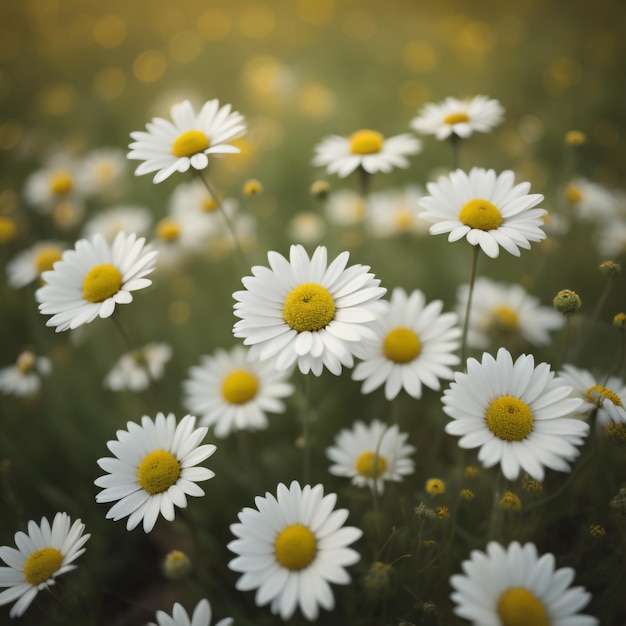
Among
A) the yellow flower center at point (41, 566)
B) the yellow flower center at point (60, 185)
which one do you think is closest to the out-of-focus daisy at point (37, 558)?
the yellow flower center at point (41, 566)

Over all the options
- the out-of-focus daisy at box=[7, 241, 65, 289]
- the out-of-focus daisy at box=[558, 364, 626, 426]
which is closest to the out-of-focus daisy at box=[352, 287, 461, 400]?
the out-of-focus daisy at box=[558, 364, 626, 426]

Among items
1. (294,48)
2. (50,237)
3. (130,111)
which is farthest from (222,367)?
(294,48)

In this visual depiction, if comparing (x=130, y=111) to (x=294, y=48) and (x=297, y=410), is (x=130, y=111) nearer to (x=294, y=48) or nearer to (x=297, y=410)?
(x=294, y=48)

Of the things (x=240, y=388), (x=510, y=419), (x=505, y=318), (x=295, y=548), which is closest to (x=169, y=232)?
(x=240, y=388)

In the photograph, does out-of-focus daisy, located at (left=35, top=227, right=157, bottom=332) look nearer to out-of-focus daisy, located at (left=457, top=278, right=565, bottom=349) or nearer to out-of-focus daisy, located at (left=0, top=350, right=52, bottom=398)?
out-of-focus daisy, located at (left=0, top=350, right=52, bottom=398)

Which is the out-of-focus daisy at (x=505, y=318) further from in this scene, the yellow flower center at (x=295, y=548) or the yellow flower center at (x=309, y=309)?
the yellow flower center at (x=295, y=548)

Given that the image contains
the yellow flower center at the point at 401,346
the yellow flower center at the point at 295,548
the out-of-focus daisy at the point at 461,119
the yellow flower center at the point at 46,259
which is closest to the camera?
the yellow flower center at the point at 295,548
